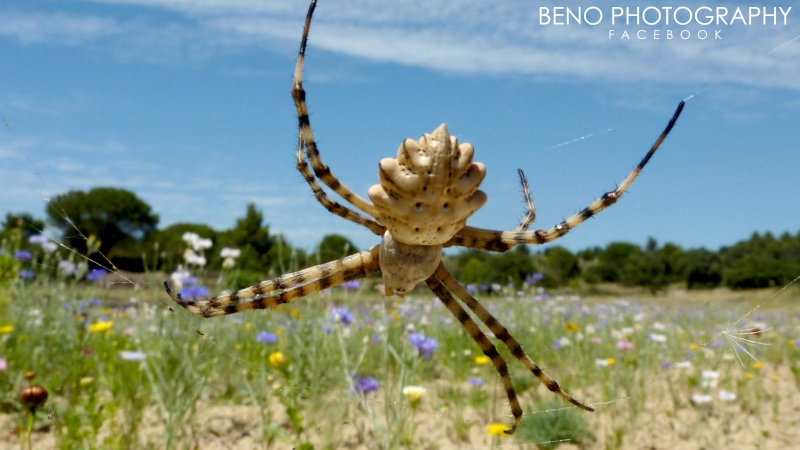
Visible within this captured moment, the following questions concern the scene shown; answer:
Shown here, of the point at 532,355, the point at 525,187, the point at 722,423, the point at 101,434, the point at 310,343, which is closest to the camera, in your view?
the point at 525,187

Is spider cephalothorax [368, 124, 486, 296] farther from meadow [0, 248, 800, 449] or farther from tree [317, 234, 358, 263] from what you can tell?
tree [317, 234, 358, 263]

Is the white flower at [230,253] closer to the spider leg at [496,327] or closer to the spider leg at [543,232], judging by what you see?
the spider leg at [496,327]

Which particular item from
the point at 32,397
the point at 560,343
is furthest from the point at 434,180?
the point at 560,343

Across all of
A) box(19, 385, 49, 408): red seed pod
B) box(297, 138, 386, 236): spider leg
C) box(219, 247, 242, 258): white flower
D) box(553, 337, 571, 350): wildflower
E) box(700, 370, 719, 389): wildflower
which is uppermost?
box(219, 247, 242, 258): white flower

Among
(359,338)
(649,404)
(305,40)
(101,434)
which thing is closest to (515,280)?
(649,404)

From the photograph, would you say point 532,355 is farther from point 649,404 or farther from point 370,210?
point 649,404

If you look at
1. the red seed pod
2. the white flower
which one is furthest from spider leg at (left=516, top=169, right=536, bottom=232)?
the white flower

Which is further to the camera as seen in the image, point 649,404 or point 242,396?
point 649,404
